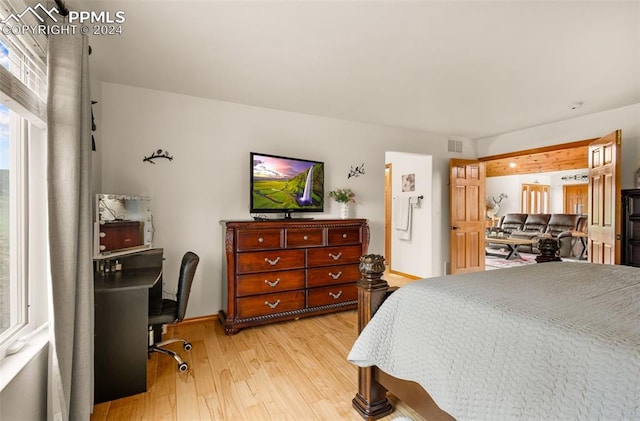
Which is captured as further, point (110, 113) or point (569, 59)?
point (110, 113)

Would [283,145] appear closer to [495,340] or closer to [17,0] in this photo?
[17,0]

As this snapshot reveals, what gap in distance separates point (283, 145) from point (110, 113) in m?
1.76

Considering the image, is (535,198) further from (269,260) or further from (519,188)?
(269,260)

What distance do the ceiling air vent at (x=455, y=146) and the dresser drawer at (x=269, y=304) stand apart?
3.49m

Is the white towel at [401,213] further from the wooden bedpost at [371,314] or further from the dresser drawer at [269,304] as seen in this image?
the wooden bedpost at [371,314]

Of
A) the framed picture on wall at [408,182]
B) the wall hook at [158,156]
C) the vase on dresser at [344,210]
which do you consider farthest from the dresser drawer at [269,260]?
the framed picture on wall at [408,182]

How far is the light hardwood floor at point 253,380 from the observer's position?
1.79 meters

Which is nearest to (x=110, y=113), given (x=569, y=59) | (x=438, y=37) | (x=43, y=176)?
(x=43, y=176)

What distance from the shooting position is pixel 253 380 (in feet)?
6.99

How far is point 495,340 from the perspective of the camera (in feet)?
3.75

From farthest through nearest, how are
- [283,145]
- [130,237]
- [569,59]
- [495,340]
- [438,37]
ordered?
[283,145]
[130,237]
[569,59]
[438,37]
[495,340]

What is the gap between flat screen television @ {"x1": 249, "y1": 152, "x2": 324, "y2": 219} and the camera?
3377mm

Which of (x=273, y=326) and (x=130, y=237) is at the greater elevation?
(x=130, y=237)

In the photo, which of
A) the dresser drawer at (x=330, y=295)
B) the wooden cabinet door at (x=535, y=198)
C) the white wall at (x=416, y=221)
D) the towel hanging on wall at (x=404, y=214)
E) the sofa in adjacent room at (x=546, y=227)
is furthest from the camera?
the wooden cabinet door at (x=535, y=198)
